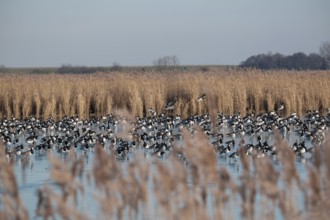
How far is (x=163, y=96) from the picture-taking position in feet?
73.9

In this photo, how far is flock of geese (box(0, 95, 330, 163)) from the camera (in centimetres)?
1427

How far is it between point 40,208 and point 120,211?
1.72 feet

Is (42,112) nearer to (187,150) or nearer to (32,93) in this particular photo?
(32,93)

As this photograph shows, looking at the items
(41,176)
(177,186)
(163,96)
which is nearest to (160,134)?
(41,176)

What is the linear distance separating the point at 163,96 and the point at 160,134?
6.07 metres

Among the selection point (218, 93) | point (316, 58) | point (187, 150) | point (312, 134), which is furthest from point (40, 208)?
point (316, 58)

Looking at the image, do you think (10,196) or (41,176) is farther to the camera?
(41,176)

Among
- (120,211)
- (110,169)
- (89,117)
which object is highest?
(110,169)

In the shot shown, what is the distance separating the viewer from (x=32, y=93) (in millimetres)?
22422

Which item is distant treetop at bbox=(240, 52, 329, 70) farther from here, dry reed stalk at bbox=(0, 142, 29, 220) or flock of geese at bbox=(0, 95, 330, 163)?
dry reed stalk at bbox=(0, 142, 29, 220)

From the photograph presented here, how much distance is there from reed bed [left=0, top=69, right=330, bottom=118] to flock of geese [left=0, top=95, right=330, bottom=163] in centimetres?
57

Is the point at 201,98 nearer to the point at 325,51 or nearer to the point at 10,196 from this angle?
the point at 10,196

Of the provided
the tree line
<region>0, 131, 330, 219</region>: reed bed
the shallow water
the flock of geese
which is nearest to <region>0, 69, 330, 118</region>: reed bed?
the flock of geese

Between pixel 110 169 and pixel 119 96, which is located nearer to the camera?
pixel 110 169
